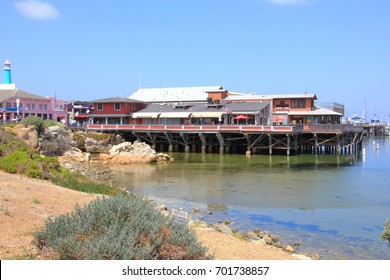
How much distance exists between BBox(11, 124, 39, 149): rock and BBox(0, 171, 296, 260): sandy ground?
1727cm

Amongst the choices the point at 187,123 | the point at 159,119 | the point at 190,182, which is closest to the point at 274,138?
the point at 187,123

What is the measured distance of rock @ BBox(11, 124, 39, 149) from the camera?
112 feet

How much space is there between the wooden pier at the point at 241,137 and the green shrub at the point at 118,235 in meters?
40.2

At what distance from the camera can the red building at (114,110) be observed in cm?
6069

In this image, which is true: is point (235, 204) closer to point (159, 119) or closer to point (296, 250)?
point (296, 250)

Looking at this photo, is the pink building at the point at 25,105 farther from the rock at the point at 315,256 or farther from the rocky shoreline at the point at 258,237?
the rock at the point at 315,256

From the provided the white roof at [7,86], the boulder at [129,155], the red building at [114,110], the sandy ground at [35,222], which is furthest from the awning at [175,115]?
the sandy ground at [35,222]

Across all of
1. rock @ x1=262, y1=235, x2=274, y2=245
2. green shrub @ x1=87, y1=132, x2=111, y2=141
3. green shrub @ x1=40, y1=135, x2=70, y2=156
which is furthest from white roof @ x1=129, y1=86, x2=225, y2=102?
rock @ x1=262, y1=235, x2=274, y2=245

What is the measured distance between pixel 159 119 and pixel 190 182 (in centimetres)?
2961

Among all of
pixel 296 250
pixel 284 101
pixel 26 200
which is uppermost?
pixel 284 101

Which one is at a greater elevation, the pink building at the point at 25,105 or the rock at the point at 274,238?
the pink building at the point at 25,105

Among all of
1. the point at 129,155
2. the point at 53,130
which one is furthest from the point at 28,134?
the point at 129,155

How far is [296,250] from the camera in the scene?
571 inches

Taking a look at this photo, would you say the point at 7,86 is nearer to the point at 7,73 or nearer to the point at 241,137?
the point at 7,73
